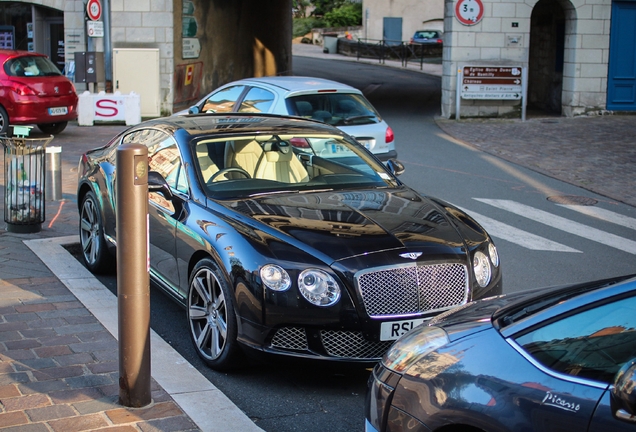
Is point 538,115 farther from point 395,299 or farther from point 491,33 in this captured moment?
point 395,299

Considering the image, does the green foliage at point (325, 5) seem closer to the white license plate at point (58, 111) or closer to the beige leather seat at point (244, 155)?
the white license plate at point (58, 111)

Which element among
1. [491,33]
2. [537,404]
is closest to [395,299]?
[537,404]

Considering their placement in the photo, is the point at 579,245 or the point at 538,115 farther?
the point at 538,115

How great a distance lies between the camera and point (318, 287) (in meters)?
4.96

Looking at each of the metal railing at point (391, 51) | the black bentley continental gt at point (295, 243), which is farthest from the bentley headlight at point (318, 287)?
the metal railing at point (391, 51)

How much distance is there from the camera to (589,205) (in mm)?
11578

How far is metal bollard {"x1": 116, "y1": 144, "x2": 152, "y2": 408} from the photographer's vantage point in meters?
4.42

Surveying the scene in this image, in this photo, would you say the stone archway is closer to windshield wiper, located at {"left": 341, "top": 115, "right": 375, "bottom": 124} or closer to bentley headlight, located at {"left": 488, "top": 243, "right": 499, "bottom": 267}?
windshield wiper, located at {"left": 341, "top": 115, "right": 375, "bottom": 124}

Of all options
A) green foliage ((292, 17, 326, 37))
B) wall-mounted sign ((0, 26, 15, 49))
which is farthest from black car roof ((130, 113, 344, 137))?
green foliage ((292, 17, 326, 37))

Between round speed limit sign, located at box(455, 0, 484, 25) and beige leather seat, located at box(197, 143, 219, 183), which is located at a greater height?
round speed limit sign, located at box(455, 0, 484, 25)

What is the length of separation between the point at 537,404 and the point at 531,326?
40cm

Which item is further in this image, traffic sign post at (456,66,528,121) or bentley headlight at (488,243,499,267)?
traffic sign post at (456,66,528,121)

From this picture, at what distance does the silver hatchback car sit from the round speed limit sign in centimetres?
1012

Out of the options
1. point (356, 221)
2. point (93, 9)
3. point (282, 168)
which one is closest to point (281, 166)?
point (282, 168)
